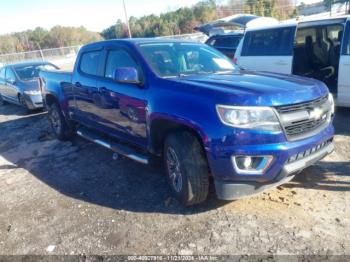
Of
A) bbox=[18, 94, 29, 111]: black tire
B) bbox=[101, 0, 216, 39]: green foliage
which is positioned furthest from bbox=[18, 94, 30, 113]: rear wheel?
bbox=[101, 0, 216, 39]: green foliage

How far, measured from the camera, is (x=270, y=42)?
7.41 m

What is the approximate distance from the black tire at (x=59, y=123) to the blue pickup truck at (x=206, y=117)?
2022 millimetres

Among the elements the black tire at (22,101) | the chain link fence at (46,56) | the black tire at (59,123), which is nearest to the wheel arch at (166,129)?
the black tire at (59,123)

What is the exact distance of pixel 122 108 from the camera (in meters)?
4.46

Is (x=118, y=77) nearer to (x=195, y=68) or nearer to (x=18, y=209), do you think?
(x=195, y=68)

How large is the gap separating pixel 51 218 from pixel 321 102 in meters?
3.31

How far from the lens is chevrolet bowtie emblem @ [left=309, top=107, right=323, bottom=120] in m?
3.50

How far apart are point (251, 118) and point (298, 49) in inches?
196

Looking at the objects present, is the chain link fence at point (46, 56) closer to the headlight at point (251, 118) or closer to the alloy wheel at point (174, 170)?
the alloy wheel at point (174, 170)

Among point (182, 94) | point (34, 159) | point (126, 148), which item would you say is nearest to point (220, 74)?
point (182, 94)

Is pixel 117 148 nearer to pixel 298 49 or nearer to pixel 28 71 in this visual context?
pixel 298 49

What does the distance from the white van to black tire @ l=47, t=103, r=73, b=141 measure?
13.7 feet

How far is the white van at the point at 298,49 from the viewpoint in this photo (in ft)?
23.0

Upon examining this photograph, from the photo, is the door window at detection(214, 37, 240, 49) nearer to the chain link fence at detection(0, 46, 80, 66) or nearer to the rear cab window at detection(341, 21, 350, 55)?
the rear cab window at detection(341, 21, 350, 55)
